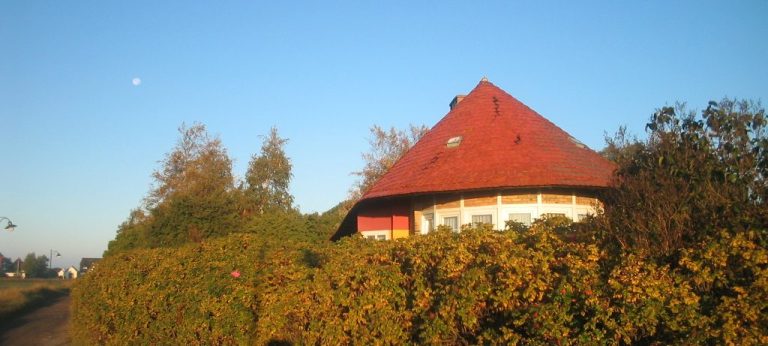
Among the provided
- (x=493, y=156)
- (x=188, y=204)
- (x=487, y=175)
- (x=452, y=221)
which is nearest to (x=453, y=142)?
(x=493, y=156)

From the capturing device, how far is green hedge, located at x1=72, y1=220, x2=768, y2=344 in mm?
3662

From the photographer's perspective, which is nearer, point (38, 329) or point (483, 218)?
point (483, 218)

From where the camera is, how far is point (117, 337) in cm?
1108

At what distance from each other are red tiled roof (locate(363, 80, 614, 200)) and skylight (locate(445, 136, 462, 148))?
0.13 metres

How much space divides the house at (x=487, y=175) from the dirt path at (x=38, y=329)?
9708 mm

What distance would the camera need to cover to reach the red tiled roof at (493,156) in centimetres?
1573

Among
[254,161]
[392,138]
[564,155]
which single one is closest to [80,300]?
[564,155]

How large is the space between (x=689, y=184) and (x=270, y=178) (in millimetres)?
45104

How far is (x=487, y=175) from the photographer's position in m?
16.0

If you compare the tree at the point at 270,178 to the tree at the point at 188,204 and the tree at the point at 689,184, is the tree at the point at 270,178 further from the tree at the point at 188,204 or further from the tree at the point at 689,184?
the tree at the point at 689,184

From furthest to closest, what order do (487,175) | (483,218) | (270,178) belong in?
(270,178)
(483,218)
(487,175)

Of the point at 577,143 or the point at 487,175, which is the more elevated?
the point at 577,143

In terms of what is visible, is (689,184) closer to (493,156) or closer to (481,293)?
(481,293)

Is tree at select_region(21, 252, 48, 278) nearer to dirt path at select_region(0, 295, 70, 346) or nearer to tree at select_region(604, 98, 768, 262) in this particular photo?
dirt path at select_region(0, 295, 70, 346)
